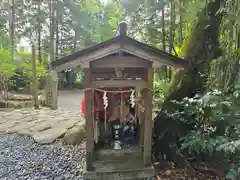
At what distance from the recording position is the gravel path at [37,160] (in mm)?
3094

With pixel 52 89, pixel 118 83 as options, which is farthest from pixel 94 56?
pixel 52 89

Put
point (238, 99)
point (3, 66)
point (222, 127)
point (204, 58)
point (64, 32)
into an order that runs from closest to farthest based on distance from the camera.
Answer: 1. point (238, 99)
2. point (222, 127)
3. point (204, 58)
4. point (3, 66)
5. point (64, 32)

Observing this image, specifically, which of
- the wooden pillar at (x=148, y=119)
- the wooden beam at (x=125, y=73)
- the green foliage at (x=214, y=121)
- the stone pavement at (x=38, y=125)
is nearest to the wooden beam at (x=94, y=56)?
the wooden beam at (x=125, y=73)

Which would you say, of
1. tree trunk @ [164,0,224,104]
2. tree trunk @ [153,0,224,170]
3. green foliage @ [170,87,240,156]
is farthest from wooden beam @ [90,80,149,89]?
tree trunk @ [164,0,224,104]

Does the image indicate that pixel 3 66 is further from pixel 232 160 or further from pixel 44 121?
pixel 232 160

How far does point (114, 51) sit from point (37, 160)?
2628 millimetres

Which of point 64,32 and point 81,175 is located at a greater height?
point 64,32

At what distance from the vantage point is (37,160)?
11.6 ft

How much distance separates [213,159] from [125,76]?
217 cm

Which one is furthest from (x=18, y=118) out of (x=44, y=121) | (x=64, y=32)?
(x=64, y=32)

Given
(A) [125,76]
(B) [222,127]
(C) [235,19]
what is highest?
(C) [235,19]

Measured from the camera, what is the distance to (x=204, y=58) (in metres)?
3.68

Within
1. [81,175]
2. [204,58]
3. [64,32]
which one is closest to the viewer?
[81,175]

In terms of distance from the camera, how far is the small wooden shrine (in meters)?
2.60
